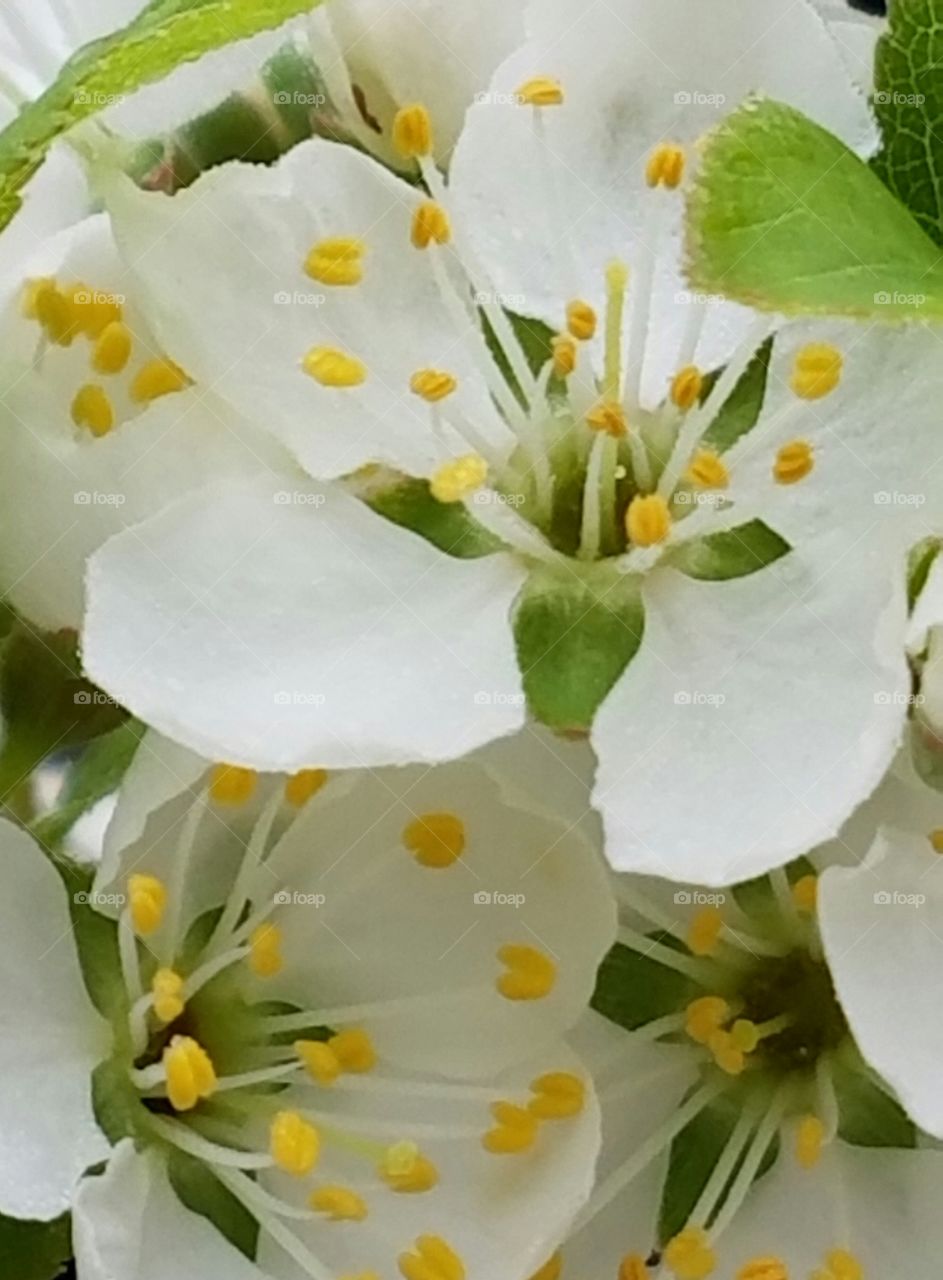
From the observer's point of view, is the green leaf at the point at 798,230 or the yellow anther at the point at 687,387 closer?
the green leaf at the point at 798,230

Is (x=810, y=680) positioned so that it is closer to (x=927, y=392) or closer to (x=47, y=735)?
(x=927, y=392)

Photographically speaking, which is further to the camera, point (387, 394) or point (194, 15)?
point (387, 394)

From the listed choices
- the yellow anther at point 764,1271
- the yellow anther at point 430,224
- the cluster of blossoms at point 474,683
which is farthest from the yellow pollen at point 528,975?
the yellow anther at point 430,224

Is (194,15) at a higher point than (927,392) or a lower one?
higher

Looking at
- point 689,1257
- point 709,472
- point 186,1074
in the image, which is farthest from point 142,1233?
point 709,472

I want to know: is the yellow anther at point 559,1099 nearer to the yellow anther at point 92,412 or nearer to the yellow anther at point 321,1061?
the yellow anther at point 321,1061

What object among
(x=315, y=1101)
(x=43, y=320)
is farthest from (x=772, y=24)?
(x=315, y=1101)

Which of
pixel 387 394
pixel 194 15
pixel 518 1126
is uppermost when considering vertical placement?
pixel 194 15

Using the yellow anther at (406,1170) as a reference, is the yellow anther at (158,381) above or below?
above
